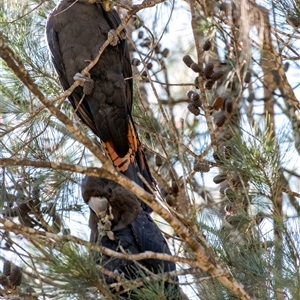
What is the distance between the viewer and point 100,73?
133 inches

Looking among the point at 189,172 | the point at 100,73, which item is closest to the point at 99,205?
the point at 189,172

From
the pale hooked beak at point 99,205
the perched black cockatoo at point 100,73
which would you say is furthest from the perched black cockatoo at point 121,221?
the perched black cockatoo at point 100,73

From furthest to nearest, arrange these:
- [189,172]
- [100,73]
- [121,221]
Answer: [100,73]
[121,221]
[189,172]

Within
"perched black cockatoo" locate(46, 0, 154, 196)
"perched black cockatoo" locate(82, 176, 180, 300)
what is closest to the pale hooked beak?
"perched black cockatoo" locate(82, 176, 180, 300)

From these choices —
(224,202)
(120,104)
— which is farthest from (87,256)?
(224,202)

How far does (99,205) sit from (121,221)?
12cm

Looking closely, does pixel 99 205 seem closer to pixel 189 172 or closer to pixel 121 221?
pixel 121 221

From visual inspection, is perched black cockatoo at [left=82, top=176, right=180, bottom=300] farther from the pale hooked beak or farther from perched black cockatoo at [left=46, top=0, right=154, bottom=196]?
perched black cockatoo at [left=46, top=0, right=154, bottom=196]

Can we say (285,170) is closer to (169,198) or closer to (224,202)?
(169,198)

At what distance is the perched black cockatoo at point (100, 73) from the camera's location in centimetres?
332

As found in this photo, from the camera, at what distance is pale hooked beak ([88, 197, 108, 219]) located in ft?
10.1

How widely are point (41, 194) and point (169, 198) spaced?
59 centimetres

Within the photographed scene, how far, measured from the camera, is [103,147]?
3496mm

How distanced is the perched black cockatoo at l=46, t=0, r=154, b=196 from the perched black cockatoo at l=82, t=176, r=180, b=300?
185 mm
